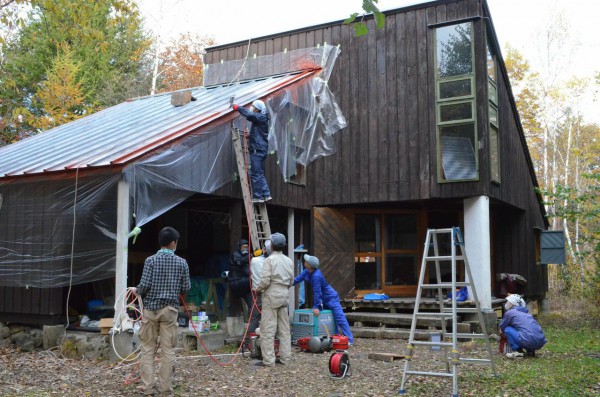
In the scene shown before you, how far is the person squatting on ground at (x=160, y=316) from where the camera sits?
Result: 252 inches

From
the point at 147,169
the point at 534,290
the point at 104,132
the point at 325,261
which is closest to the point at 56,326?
the point at 147,169

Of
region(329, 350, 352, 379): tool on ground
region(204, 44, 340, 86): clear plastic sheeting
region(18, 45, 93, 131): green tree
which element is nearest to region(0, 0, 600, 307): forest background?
region(18, 45, 93, 131): green tree

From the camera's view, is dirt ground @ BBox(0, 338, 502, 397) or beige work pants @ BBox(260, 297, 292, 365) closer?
dirt ground @ BBox(0, 338, 502, 397)

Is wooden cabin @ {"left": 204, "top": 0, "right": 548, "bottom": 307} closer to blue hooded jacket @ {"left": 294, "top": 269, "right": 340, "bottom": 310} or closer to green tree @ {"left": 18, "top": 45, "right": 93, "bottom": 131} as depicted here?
blue hooded jacket @ {"left": 294, "top": 269, "right": 340, "bottom": 310}

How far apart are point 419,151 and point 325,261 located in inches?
125

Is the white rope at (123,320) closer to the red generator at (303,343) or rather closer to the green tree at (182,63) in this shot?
the red generator at (303,343)

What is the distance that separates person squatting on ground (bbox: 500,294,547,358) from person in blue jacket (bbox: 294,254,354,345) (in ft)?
8.89

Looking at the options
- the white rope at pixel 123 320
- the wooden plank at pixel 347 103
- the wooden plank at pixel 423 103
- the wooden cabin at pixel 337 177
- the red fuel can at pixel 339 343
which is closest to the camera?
the red fuel can at pixel 339 343

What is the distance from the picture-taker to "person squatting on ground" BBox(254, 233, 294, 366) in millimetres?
8352

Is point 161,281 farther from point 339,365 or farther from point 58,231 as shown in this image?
point 58,231

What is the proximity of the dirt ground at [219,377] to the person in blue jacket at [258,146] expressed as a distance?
2749 mm

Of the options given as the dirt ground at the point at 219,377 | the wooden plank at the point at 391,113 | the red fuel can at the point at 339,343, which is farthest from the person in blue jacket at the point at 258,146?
the wooden plank at the point at 391,113

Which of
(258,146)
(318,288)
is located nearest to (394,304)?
(318,288)

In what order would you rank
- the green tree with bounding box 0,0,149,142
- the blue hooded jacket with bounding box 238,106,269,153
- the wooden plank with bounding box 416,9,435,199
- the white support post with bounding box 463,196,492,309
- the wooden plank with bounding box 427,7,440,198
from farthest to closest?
the green tree with bounding box 0,0,149,142
the wooden plank with bounding box 416,9,435,199
the wooden plank with bounding box 427,7,440,198
the white support post with bounding box 463,196,492,309
the blue hooded jacket with bounding box 238,106,269,153
